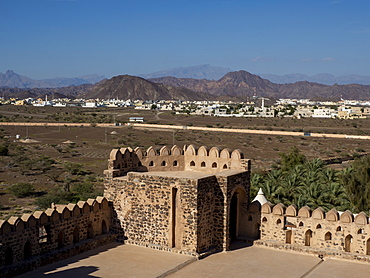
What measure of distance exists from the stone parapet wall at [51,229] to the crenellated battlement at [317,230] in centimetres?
440

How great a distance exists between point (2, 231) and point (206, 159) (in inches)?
237

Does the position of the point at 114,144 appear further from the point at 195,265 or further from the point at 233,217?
the point at 195,265

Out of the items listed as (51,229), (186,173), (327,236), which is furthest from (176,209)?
(327,236)

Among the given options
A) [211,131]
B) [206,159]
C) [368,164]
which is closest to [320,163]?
[368,164]

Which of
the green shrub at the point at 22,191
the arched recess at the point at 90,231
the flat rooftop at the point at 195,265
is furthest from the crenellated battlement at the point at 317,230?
the green shrub at the point at 22,191

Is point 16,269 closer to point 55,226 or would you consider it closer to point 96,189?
point 55,226

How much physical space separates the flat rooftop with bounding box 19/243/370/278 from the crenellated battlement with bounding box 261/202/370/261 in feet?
1.06

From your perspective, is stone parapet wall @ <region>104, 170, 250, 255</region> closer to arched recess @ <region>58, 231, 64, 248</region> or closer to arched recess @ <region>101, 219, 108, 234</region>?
arched recess @ <region>101, 219, 108, 234</region>

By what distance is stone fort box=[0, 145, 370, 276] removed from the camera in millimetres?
11070

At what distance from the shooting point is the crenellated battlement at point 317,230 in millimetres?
11242

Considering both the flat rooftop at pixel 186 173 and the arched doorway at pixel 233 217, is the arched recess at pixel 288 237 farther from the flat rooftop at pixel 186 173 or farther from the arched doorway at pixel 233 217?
the flat rooftop at pixel 186 173

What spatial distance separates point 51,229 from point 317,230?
6.48 m

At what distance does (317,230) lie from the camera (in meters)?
11.8

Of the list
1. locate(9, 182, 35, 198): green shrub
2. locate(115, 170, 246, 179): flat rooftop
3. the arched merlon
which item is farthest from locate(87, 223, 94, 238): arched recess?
locate(9, 182, 35, 198): green shrub
